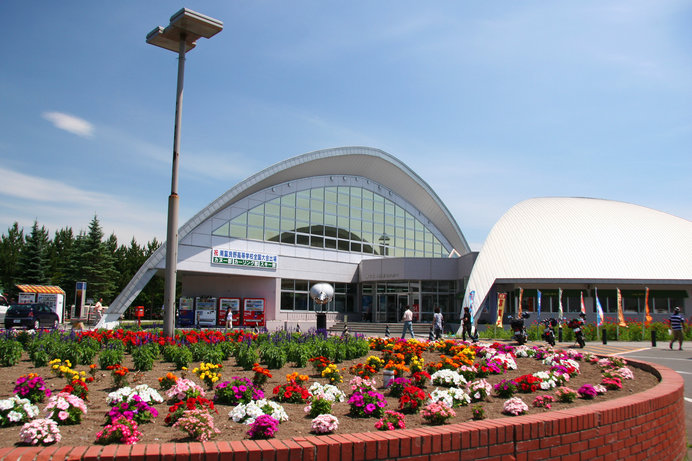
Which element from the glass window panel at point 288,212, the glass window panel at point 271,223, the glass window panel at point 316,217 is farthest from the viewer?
the glass window panel at point 316,217

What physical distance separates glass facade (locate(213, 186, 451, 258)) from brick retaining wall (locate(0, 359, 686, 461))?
99.0 ft

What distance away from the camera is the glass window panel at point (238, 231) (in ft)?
113

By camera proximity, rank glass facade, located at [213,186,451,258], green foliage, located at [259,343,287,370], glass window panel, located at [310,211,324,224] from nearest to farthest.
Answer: green foliage, located at [259,343,287,370], glass facade, located at [213,186,451,258], glass window panel, located at [310,211,324,224]

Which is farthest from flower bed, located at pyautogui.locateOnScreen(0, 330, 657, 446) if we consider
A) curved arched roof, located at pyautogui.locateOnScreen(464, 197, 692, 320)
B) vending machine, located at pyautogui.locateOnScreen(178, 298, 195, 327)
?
vending machine, located at pyautogui.locateOnScreen(178, 298, 195, 327)

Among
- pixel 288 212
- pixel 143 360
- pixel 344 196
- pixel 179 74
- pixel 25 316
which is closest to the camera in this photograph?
pixel 143 360

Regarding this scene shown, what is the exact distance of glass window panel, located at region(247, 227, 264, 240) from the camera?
1388 inches

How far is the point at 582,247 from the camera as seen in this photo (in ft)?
107

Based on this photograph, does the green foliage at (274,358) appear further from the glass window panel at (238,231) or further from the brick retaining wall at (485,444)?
the glass window panel at (238,231)

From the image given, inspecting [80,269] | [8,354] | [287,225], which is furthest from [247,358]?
[80,269]

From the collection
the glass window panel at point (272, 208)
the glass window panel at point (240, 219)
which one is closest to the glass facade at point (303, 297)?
the glass window panel at point (272, 208)

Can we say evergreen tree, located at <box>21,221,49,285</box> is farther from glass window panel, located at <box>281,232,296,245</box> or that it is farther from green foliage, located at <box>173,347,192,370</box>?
green foliage, located at <box>173,347,192,370</box>

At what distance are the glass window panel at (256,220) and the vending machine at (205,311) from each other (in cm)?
572

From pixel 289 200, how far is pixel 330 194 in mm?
3757

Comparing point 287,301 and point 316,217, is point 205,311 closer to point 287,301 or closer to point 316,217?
point 287,301
